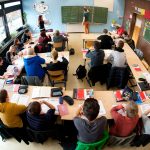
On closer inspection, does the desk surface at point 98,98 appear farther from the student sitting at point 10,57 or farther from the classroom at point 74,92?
the student sitting at point 10,57

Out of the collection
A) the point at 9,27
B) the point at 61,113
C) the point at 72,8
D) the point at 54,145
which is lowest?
the point at 54,145

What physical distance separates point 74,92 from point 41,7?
22.9 feet

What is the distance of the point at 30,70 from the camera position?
168 inches

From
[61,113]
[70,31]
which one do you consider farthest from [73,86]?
[70,31]

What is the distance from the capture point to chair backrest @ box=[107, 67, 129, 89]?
13.7 feet

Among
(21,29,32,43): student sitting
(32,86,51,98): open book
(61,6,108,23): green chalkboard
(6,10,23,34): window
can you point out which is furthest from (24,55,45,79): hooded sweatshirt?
(61,6,108,23): green chalkboard

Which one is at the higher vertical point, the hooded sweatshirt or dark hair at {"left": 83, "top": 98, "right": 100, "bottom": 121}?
dark hair at {"left": 83, "top": 98, "right": 100, "bottom": 121}

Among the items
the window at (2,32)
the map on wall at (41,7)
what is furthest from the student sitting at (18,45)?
the map on wall at (41,7)

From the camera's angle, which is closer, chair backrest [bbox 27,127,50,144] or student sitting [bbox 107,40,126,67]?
chair backrest [bbox 27,127,50,144]

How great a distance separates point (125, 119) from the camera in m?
2.61

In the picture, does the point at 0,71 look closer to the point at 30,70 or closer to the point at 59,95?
the point at 30,70

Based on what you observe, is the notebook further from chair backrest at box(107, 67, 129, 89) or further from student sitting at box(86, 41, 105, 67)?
student sitting at box(86, 41, 105, 67)

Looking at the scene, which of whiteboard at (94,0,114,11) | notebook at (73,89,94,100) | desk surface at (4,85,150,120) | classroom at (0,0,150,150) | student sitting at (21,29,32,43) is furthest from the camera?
whiteboard at (94,0,114,11)

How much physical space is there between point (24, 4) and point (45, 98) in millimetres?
7181
